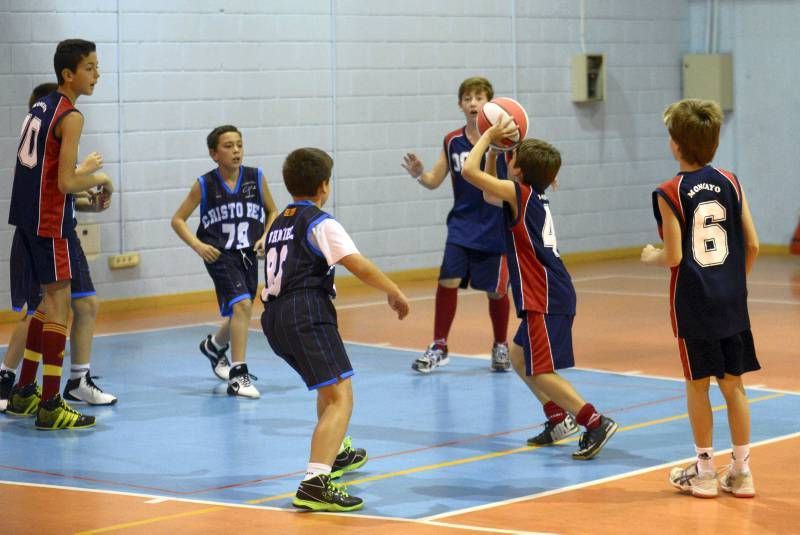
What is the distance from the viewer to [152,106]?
39.6ft

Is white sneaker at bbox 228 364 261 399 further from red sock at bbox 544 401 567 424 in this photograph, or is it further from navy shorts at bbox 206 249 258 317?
red sock at bbox 544 401 567 424

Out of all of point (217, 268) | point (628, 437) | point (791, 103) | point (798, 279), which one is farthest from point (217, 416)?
point (791, 103)

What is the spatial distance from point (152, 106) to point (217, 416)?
5.21 meters

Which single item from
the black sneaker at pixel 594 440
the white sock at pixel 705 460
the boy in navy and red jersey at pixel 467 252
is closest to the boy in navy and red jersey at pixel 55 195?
the boy in navy and red jersey at pixel 467 252

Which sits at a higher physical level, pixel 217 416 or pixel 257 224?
pixel 257 224

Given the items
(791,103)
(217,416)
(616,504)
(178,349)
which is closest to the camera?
(616,504)

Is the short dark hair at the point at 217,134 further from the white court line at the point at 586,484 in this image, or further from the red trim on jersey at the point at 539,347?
the white court line at the point at 586,484

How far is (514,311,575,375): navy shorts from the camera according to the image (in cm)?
633

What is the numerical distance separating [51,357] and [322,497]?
2357mm

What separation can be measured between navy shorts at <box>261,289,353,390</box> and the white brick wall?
646 centimetres

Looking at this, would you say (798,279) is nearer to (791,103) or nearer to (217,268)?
(791,103)

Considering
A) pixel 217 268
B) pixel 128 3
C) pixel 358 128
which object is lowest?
pixel 217 268

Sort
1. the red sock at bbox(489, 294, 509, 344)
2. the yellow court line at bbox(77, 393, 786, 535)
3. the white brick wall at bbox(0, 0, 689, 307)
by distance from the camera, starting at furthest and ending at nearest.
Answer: the white brick wall at bbox(0, 0, 689, 307)
the red sock at bbox(489, 294, 509, 344)
the yellow court line at bbox(77, 393, 786, 535)

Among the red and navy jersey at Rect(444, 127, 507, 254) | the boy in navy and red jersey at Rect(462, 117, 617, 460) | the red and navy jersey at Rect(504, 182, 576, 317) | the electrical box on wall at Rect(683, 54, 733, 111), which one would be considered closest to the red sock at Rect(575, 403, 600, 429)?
the boy in navy and red jersey at Rect(462, 117, 617, 460)
